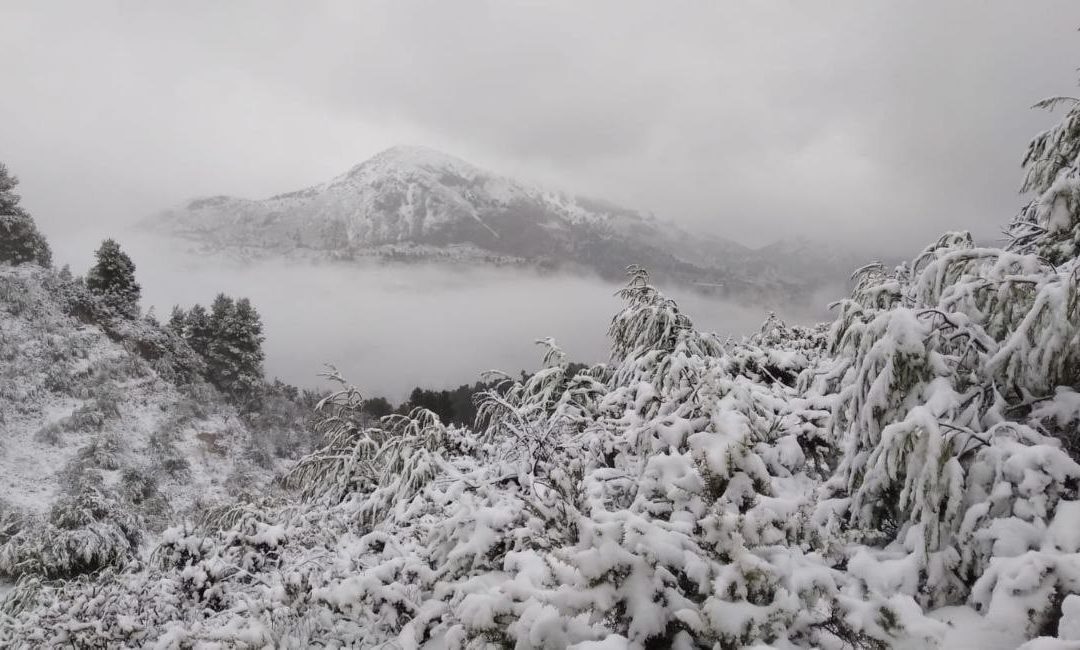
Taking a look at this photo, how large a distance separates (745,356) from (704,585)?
3611mm

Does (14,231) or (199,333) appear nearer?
(14,231)

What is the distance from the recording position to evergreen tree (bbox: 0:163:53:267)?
30094 millimetres

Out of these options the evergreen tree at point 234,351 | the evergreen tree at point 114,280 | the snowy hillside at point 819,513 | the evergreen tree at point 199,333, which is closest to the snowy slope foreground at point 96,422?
the evergreen tree at point 114,280

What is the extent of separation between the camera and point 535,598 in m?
2.11

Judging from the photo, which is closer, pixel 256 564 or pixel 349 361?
pixel 256 564

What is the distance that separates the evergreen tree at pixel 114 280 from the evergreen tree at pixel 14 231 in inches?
113

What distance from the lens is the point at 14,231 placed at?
30422mm

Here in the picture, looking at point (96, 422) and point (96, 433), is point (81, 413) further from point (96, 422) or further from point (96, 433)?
point (96, 433)

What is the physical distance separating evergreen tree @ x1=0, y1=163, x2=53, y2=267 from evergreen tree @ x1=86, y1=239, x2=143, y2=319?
9.42 ft

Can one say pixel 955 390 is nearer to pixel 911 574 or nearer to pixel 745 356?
pixel 911 574

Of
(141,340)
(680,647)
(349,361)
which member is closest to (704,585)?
(680,647)

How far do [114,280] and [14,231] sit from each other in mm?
5103

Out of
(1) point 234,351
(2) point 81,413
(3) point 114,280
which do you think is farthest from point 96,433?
(3) point 114,280

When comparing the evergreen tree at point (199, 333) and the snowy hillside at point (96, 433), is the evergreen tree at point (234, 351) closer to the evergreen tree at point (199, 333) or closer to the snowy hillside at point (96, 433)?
the evergreen tree at point (199, 333)
